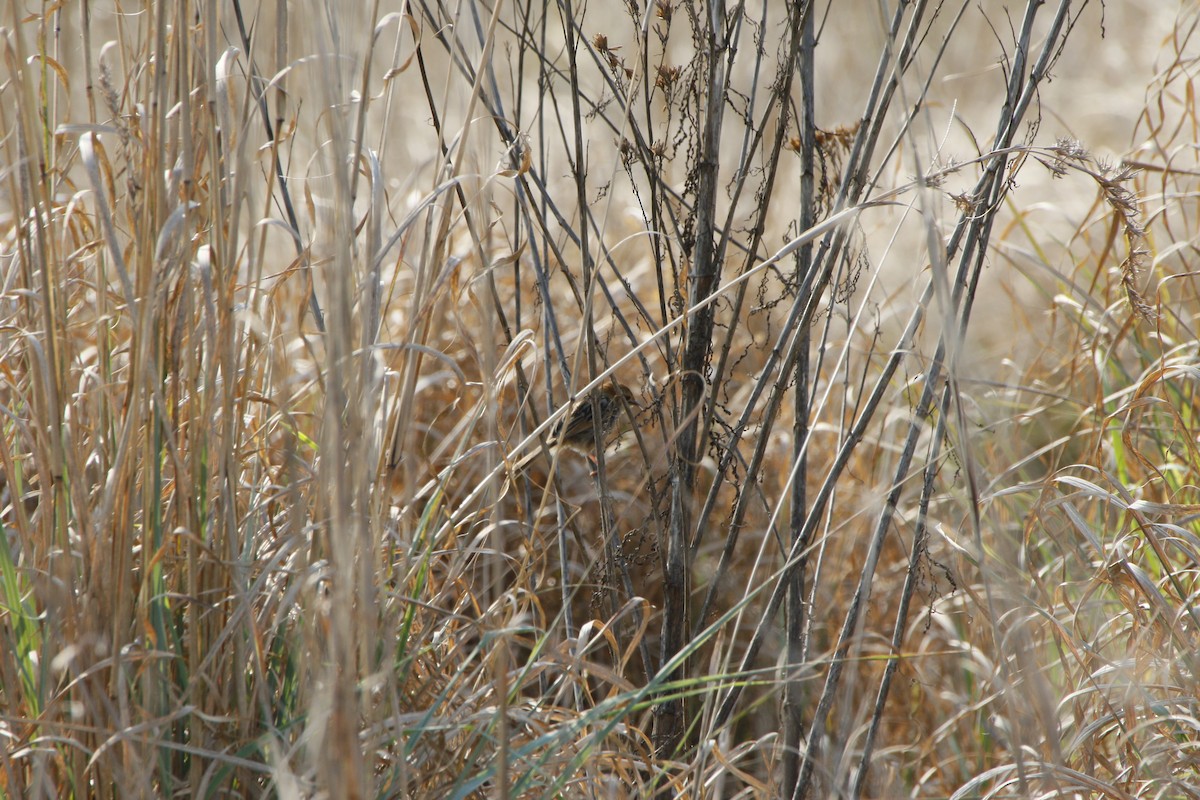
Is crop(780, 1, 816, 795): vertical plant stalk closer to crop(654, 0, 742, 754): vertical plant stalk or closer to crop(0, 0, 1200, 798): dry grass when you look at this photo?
crop(0, 0, 1200, 798): dry grass

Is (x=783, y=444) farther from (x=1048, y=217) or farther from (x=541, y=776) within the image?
(x=1048, y=217)

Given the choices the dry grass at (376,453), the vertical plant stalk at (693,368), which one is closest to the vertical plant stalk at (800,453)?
the dry grass at (376,453)

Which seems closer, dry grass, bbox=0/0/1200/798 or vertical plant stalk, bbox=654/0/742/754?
dry grass, bbox=0/0/1200/798

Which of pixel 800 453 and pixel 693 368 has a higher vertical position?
pixel 693 368

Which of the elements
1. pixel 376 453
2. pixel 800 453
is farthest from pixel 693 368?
pixel 376 453

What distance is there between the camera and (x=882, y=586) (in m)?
2.55

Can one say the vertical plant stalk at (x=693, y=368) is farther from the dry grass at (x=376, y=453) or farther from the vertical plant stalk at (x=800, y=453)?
the vertical plant stalk at (x=800, y=453)

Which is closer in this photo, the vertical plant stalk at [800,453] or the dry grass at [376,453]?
the dry grass at [376,453]

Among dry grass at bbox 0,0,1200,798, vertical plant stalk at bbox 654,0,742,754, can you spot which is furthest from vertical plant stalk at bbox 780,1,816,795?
vertical plant stalk at bbox 654,0,742,754

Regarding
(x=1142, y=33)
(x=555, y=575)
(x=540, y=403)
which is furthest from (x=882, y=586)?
(x=1142, y=33)

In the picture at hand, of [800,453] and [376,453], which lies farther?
[800,453]

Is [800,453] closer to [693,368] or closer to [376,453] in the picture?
[693,368]

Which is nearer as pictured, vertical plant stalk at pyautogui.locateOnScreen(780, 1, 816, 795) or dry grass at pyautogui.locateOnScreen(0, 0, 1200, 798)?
dry grass at pyautogui.locateOnScreen(0, 0, 1200, 798)

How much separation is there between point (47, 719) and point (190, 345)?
1.35 ft
